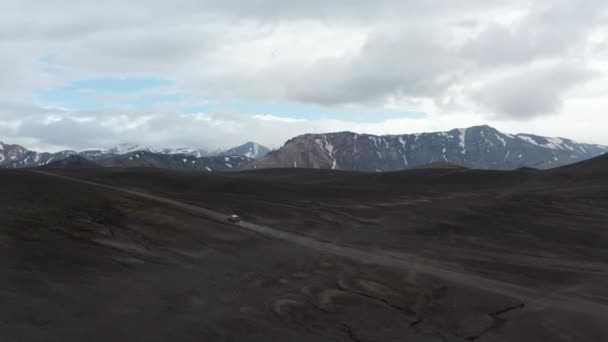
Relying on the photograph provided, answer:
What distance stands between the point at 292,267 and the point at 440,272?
10022mm

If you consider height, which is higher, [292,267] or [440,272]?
[292,267]

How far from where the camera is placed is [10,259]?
32.1 metres

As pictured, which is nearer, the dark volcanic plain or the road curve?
the dark volcanic plain

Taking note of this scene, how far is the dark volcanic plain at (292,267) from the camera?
954 inches

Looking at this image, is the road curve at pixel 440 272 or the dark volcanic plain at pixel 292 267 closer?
the dark volcanic plain at pixel 292 267

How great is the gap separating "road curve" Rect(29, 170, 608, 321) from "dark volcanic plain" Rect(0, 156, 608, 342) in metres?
0.19

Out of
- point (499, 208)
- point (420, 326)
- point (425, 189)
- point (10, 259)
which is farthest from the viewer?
point (425, 189)

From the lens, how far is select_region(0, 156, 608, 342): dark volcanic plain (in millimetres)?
24234

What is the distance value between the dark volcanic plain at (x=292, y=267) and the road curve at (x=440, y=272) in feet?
0.61

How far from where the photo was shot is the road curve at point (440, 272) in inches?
1133

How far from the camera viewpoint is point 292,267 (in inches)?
1409

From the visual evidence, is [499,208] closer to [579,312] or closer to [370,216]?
[370,216]

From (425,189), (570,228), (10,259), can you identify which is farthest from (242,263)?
(425,189)

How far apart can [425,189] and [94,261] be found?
65.4 metres
